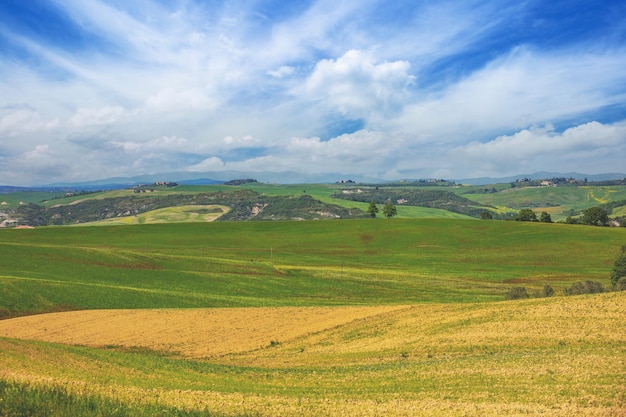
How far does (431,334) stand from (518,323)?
5.99 meters

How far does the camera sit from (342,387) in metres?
18.6

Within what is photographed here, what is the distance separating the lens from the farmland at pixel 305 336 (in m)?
15.2

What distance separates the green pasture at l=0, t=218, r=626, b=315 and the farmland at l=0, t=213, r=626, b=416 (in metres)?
0.43

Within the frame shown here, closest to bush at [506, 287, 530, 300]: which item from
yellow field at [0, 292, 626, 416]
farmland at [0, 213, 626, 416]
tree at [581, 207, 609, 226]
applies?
farmland at [0, 213, 626, 416]

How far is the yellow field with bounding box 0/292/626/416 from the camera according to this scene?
14.9 metres

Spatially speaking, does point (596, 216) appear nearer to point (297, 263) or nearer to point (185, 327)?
point (297, 263)

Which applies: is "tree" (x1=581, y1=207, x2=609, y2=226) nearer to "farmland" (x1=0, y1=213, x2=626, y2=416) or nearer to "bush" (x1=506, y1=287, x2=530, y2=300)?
"farmland" (x1=0, y1=213, x2=626, y2=416)

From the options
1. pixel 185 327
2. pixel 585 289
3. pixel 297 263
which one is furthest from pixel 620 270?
pixel 185 327

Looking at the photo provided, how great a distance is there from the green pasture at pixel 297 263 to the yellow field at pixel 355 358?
9575 millimetres

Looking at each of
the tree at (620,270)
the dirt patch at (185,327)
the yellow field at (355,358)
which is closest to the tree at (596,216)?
the tree at (620,270)

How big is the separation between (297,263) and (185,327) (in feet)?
177

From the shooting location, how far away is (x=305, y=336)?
119 ft

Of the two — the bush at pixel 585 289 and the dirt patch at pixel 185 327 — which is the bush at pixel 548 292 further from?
the dirt patch at pixel 185 327

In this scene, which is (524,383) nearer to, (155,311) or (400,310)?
(400,310)
